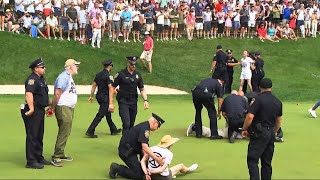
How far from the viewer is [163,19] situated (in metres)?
31.1

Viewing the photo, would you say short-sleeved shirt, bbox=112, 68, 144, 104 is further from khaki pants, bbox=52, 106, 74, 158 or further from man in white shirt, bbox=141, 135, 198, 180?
man in white shirt, bbox=141, 135, 198, 180

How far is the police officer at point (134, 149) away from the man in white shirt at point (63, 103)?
4.91 feet

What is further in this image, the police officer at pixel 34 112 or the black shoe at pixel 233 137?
the black shoe at pixel 233 137

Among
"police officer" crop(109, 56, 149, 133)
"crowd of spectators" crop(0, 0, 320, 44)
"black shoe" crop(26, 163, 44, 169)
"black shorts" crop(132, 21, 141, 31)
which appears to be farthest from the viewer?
"black shorts" crop(132, 21, 141, 31)

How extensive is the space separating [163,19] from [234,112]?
18.1m

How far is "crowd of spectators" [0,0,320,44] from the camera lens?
94.0ft

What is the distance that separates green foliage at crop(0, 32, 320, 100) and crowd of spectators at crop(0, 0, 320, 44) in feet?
1.96

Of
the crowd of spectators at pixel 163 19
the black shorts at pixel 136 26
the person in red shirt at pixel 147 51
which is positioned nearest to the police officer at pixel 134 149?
the person in red shirt at pixel 147 51

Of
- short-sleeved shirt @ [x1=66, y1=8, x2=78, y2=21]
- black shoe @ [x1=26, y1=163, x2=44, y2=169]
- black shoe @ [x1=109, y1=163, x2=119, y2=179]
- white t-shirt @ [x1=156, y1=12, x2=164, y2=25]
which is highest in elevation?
short-sleeved shirt @ [x1=66, y1=8, x2=78, y2=21]

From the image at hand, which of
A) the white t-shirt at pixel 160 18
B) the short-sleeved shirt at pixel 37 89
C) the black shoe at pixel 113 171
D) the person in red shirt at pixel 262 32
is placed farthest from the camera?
the person in red shirt at pixel 262 32

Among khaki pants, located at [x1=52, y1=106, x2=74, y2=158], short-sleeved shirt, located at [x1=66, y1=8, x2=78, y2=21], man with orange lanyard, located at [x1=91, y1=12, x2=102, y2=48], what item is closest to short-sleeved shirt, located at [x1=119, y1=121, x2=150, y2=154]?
khaki pants, located at [x1=52, y1=106, x2=74, y2=158]

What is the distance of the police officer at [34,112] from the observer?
35.1 ft

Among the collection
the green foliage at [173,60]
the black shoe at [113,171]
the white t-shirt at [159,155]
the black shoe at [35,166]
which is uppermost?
the white t-shirt at [159,155]

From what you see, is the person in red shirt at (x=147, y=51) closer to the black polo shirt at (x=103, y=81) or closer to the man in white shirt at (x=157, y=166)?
the black polo shirt at (x=103, y=81)
